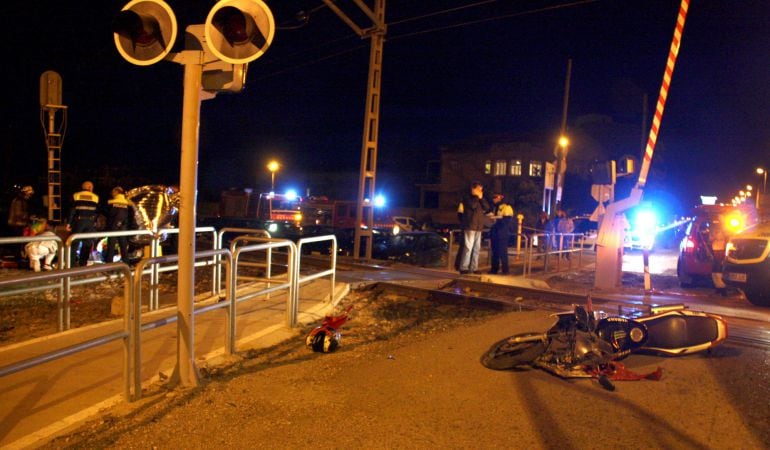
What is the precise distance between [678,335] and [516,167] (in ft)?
144

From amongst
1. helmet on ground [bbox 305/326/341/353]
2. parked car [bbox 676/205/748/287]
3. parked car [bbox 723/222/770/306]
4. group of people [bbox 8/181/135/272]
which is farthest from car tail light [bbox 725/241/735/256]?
group of people [bbox 8/181/135/272]

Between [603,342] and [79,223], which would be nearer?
[603,342]

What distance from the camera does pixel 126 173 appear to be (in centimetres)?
3903

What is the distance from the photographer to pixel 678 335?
20.1 ft

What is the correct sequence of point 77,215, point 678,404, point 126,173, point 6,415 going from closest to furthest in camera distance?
point 6,415 → point 678,404 → point 77,215 → point 126,173

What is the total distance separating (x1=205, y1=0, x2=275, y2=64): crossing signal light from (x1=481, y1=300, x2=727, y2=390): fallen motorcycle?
352cm

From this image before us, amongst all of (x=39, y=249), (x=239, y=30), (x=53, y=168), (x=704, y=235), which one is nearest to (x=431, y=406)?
(x=239, y=30)

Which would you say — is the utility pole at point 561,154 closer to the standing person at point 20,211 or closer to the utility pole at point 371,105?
the utility pole at point 371,105

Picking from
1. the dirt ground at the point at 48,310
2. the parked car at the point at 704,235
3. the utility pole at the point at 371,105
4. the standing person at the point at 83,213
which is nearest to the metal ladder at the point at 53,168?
the standing person at the point at 83,213

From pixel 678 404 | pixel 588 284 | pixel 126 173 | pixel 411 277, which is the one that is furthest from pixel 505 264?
pixel 126 173

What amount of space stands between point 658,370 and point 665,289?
27.2 ft

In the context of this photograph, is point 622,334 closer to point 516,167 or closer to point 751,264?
point 751,264

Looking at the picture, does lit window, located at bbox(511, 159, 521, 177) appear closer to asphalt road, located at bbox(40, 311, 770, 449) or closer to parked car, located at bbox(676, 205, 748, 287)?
parked car, located at bbox(676, 205, 748, 287)

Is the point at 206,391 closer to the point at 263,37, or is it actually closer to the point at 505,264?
the point at 263,37
